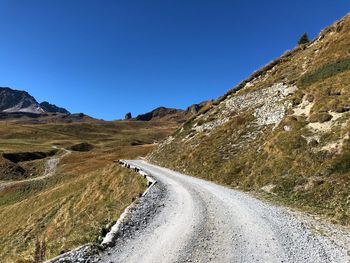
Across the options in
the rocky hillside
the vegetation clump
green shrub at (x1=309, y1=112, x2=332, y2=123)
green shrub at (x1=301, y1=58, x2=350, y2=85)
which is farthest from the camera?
the vegetation clump

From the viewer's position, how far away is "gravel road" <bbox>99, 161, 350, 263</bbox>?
13.3m

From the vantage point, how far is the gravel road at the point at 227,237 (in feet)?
43.8

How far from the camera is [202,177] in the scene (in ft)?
130

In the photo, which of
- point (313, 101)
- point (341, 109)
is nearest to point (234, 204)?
point (341, 109)

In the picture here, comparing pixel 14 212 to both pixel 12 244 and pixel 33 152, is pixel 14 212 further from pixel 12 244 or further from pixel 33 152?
pixel 33 152

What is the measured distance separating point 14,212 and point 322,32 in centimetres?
6033

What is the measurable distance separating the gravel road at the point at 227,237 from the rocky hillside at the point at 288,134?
11.6 ft

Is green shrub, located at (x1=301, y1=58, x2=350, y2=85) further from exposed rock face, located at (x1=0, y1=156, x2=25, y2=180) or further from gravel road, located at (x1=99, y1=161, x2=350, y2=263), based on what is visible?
exposed rock face, located at (x1=0, y1=156, x2=25, y2=180)

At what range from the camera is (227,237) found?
15.5m

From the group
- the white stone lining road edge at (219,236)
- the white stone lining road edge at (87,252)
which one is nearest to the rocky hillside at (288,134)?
the white stone lining road edge at (219,236)

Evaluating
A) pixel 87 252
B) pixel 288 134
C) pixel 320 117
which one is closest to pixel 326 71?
pixel 320 117

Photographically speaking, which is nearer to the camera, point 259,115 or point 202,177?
point 202,177

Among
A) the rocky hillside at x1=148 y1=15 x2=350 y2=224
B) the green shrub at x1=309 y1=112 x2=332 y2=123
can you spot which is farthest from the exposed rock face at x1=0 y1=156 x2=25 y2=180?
the green shrub at x1=309 y1=112 x2=332 y2=123

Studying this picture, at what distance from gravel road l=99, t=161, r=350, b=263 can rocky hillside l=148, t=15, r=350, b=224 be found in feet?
11.6
